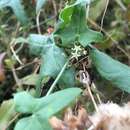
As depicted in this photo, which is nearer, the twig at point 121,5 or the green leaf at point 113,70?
the green leaf at point 113,70

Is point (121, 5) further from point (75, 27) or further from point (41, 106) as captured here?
point (41, 106)

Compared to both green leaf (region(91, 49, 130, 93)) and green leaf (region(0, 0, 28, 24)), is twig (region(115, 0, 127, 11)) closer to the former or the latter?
green leaf (region(0, 0, 28, 24))

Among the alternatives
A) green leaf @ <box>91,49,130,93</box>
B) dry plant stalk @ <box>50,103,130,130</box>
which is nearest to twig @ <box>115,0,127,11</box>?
green leaf @ <box>91,49,130,93</box>

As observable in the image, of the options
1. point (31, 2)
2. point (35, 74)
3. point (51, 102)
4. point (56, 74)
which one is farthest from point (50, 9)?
point (51, 102)

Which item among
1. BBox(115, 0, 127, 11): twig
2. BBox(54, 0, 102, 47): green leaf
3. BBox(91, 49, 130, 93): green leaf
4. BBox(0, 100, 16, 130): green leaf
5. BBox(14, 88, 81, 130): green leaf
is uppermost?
BBox(54, 0, 102, 47): green leaf

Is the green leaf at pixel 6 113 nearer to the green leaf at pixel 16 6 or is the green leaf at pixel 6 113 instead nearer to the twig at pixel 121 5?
the green leaf at pixel 16 6

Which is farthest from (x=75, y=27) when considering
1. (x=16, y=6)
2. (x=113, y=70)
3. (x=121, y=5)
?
(x=121, y=5)

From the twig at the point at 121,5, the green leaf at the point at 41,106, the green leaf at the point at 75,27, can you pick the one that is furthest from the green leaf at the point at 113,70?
the twig at the point at 121,5
